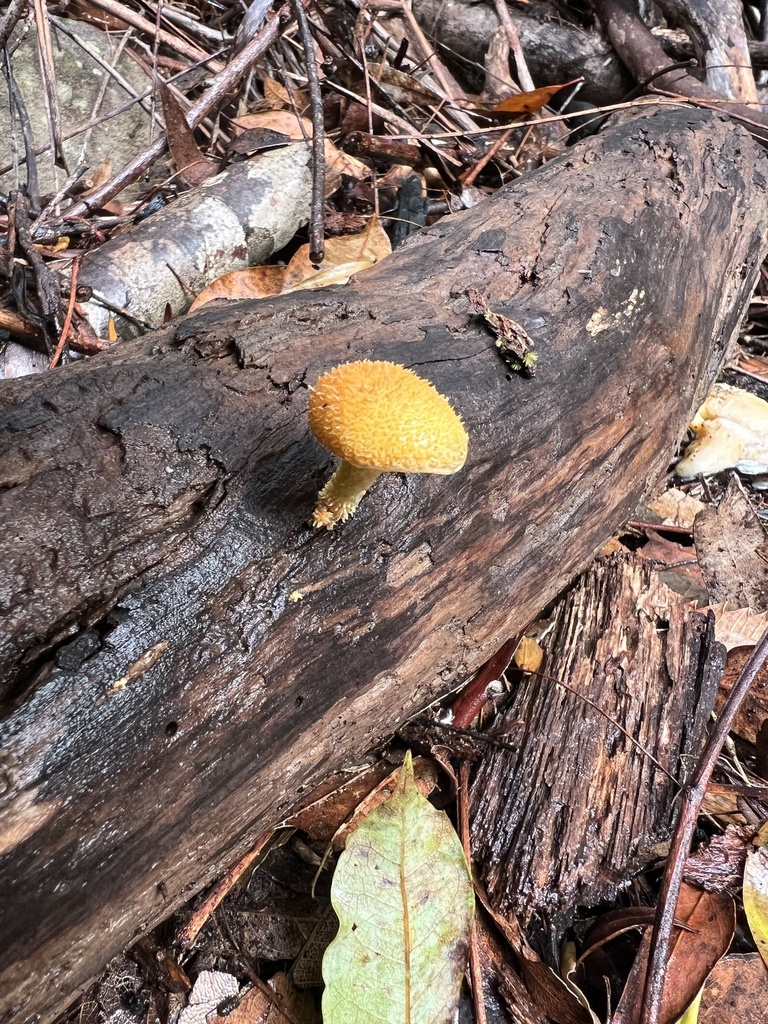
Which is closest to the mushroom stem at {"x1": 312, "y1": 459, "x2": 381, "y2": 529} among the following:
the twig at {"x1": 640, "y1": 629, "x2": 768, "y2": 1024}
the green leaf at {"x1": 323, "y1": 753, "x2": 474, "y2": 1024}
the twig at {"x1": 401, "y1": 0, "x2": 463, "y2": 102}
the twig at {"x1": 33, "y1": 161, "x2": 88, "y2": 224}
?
the green leaf at {"x1": 323, "y1": 753, "x2": 474, "y2": 1024}

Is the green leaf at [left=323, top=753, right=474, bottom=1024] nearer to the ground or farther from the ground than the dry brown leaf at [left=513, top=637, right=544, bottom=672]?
farther from the ground

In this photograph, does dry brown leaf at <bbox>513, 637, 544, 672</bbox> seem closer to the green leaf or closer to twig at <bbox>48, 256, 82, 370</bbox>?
the green leaf

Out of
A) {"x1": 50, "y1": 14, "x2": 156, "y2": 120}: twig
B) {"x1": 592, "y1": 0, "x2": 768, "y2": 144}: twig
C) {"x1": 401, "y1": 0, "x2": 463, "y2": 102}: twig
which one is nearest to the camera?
{"x1": 50, "y1": 14, "x2": 156, "y2": 120}: twig

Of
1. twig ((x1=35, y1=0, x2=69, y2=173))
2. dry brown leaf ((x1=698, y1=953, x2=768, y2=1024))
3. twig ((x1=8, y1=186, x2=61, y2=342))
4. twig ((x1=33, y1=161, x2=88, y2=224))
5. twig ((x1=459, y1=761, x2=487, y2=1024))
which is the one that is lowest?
dry brown leaf ((x1=698, y1=953, x2=768, y2=1024))

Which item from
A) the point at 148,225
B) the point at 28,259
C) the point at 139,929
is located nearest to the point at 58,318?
the point at 28,259

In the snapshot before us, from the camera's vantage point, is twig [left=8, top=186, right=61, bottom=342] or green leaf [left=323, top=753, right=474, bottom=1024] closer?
green leaf [left=323, top=753, right=474, bottom=1024]

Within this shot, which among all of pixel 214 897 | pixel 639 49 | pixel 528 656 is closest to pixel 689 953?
pixel 528 656

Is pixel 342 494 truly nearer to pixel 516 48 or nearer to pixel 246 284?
pixel 246 284
